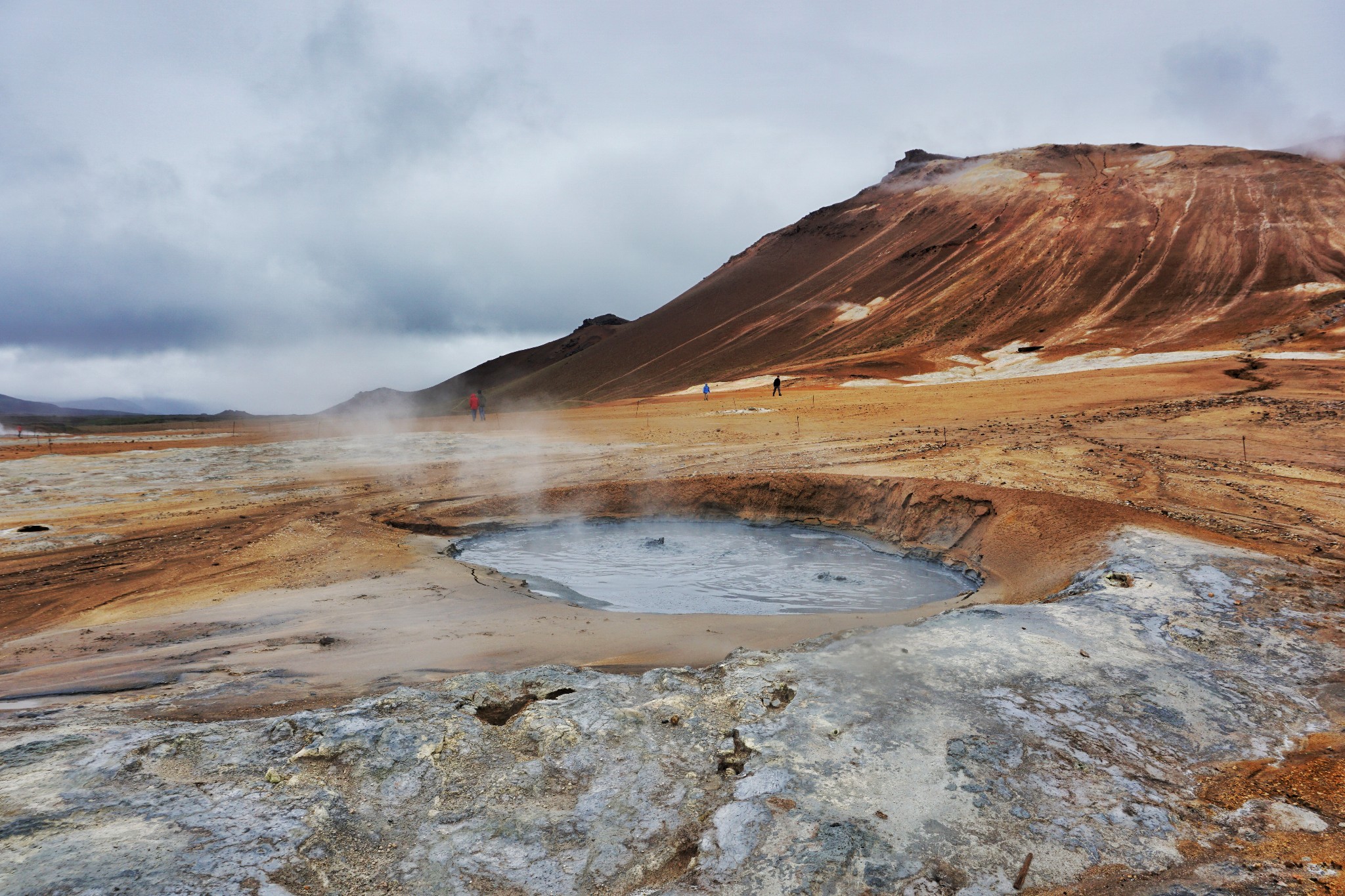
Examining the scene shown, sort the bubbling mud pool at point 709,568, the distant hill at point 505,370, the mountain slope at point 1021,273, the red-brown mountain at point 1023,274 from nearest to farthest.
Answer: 1. the bubbling mud pool at point 709,568
2. the red-brown mountain at point 1023,274
3. the mountain slope at point 1021,273
4. the distant hill at point 505,370

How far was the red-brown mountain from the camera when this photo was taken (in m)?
33.7

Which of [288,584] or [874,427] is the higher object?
[874,427]

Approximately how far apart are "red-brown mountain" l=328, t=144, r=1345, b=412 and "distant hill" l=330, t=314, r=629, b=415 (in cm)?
1236

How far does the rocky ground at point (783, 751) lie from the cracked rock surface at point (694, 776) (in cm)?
2

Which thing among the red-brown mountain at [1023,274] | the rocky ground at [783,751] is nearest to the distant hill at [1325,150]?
the red-brown mountain at [1023,274]

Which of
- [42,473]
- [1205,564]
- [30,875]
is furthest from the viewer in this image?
[42,473]

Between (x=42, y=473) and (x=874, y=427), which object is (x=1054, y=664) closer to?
(x=874, y=427)

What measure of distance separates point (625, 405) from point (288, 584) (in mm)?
28007

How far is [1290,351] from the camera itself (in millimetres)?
23578

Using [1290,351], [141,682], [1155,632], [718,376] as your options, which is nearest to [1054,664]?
[1155,632]

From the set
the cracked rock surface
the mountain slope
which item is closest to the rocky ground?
the cracked rock surface

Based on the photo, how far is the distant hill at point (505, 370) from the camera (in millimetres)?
74875

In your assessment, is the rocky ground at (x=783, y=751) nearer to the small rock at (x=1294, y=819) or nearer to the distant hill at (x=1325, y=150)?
the small rock at (x=1294, y=819)

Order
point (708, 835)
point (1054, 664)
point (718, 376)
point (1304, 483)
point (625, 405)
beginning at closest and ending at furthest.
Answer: point (708, 835), point (1054, 664), point (1304, 483), point (625, 405), point (718, 376)
